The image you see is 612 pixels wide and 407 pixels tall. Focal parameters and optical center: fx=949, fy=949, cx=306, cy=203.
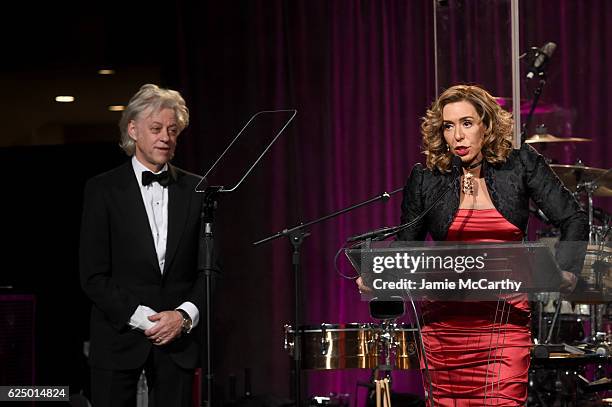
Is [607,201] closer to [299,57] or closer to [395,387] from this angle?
[395,387]

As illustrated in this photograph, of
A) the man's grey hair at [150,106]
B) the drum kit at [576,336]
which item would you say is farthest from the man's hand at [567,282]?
the drum kit at [576,336]

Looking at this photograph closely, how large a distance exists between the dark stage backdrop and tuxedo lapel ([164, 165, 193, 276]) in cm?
277

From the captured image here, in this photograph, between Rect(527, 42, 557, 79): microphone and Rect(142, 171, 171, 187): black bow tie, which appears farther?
Rect(527, 42, 557, 79): microphone

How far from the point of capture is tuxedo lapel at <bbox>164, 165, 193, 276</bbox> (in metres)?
3.62

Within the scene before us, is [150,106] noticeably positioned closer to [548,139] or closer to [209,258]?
[209,258]

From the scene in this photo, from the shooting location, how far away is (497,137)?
3.01 meters

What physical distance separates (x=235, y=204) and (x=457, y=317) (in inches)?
155

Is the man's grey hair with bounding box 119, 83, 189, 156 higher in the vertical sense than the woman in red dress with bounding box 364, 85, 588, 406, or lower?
higher

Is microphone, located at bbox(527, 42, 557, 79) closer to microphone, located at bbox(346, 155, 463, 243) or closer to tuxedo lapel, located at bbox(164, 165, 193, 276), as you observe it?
tuxedo lapel, located at bbox(164, 165, 193, 276)

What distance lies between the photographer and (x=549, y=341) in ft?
17.0

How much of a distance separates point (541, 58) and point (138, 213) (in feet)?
10.5

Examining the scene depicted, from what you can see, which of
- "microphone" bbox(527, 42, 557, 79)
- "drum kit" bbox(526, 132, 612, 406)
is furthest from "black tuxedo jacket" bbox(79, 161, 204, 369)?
"microphone" bbox(527, 42, 557, 79)

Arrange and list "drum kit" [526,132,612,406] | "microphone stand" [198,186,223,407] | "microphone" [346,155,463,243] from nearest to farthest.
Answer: "microphone" [346,155,463,243] < "microphone stand" [198,186,223,407] < "drum kit" [526,132,612,406]

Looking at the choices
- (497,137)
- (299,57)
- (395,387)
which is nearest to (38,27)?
(299,57)
